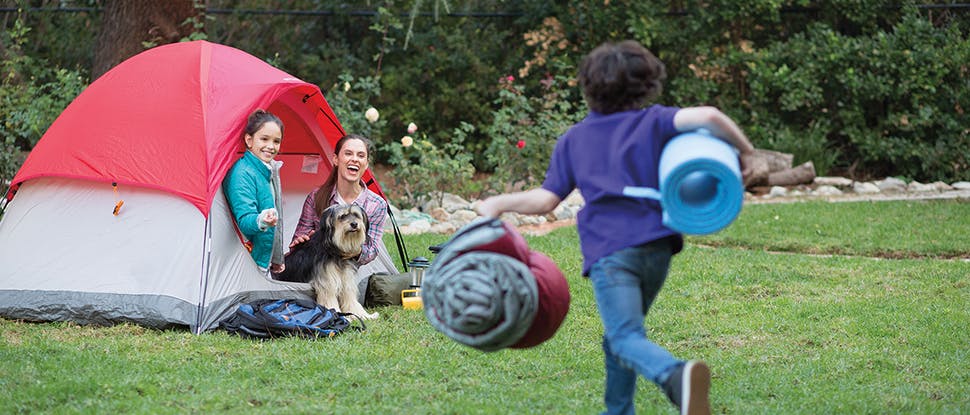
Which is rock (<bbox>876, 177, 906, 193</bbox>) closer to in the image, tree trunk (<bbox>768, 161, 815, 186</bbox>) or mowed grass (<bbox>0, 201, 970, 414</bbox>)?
tree trunk (<bbox>768, 161, 815, 186</bbox>)

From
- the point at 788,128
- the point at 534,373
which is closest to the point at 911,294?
the point at 534,373

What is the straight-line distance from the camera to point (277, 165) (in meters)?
5.97

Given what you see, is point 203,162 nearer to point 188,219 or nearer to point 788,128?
point 188,219

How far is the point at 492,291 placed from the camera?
325 centimetres

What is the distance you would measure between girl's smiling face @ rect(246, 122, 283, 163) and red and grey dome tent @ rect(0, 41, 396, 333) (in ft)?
0.37

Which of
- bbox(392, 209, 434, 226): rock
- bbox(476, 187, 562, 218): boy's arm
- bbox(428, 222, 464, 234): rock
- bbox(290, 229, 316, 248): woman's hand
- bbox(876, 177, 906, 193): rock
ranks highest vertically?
bbox(476, 187, 562, 218): boy's arm

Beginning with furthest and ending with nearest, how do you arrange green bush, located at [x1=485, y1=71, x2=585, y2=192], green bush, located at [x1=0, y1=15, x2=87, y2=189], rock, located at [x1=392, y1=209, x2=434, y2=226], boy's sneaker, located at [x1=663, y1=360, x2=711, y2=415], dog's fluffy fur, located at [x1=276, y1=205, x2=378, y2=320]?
green bush, located at [x1=485, y1=71, x2=585, y2=192], rock, located at [x1=392, y1=209, x2=434, y2=226], green bush, located at [x1=0, y1=15, x2=87, y2=189], dog's fluffy fur, located at [x1=276, y1=205, x2=378, y2=320], boy's sneaker, located at [x1=663, y1=360, x2=711, y2=415]

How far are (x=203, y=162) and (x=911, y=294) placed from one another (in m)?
4.49

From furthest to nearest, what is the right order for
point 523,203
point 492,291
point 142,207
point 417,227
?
point 417,227 → point 142,207 → point 523,203 → point 492,291

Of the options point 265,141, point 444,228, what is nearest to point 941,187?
point 444,228

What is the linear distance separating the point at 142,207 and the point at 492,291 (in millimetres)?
3244

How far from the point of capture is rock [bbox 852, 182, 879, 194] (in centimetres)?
1293

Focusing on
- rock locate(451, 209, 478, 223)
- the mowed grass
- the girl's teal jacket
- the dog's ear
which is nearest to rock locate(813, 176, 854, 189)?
rock locate(451, 209, 478, 223)

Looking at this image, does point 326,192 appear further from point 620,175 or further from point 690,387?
point 690,387
